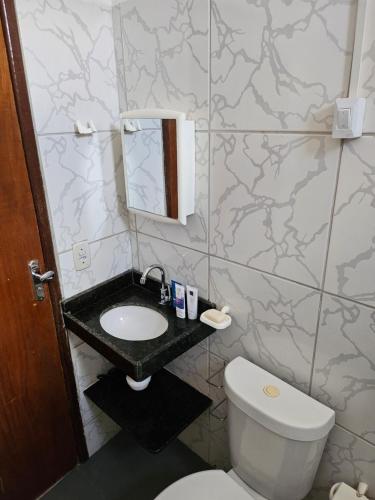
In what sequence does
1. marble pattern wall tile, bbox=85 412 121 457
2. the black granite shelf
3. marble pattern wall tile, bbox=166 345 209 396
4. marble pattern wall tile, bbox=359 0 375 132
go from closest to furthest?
marble pattern wall tile, bbox=359 0 375 132, the black granite shelf, marble pattern wall tile, bbox=166 345 209 396, marble pattern wall tile, bbox=85 412 121 457

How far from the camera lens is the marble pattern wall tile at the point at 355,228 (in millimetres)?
861

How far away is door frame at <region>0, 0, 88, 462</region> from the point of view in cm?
106

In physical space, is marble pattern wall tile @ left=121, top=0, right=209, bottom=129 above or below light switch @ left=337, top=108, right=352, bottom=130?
above

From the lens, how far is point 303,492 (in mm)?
1142

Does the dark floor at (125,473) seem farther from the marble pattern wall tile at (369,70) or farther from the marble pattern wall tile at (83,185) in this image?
the marble pattern wall tile at (369,70)

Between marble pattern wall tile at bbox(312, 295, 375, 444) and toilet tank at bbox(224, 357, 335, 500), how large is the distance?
0.23 feet

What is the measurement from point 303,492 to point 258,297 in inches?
25.6

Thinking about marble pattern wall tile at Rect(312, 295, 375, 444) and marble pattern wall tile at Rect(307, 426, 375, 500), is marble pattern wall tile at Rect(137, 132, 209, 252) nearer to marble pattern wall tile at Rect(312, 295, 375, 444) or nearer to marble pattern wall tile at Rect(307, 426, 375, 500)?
marble pattern wall tile at Rect(312, 295, 375, 444)

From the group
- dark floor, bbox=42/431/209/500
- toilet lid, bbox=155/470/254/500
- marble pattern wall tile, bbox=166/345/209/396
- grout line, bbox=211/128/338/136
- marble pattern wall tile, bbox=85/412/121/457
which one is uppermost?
grout line, bbox=211/128/338/136

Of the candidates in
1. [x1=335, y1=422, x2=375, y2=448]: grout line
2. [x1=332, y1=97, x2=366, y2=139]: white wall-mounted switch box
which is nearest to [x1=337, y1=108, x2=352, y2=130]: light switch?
[x1=332, y1=97, x2=366, y2=139]: white wall-mounted switch box

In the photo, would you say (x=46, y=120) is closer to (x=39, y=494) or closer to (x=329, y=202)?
(x=329, y=202)

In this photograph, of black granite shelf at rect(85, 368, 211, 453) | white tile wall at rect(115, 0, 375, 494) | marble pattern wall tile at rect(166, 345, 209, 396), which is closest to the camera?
white tile wall at rect(115, 0, 375, 494)

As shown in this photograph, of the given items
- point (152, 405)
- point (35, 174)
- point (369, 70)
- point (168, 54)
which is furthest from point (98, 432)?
point (369, 70)

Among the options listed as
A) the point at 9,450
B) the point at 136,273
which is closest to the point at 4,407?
the point at 9,450
